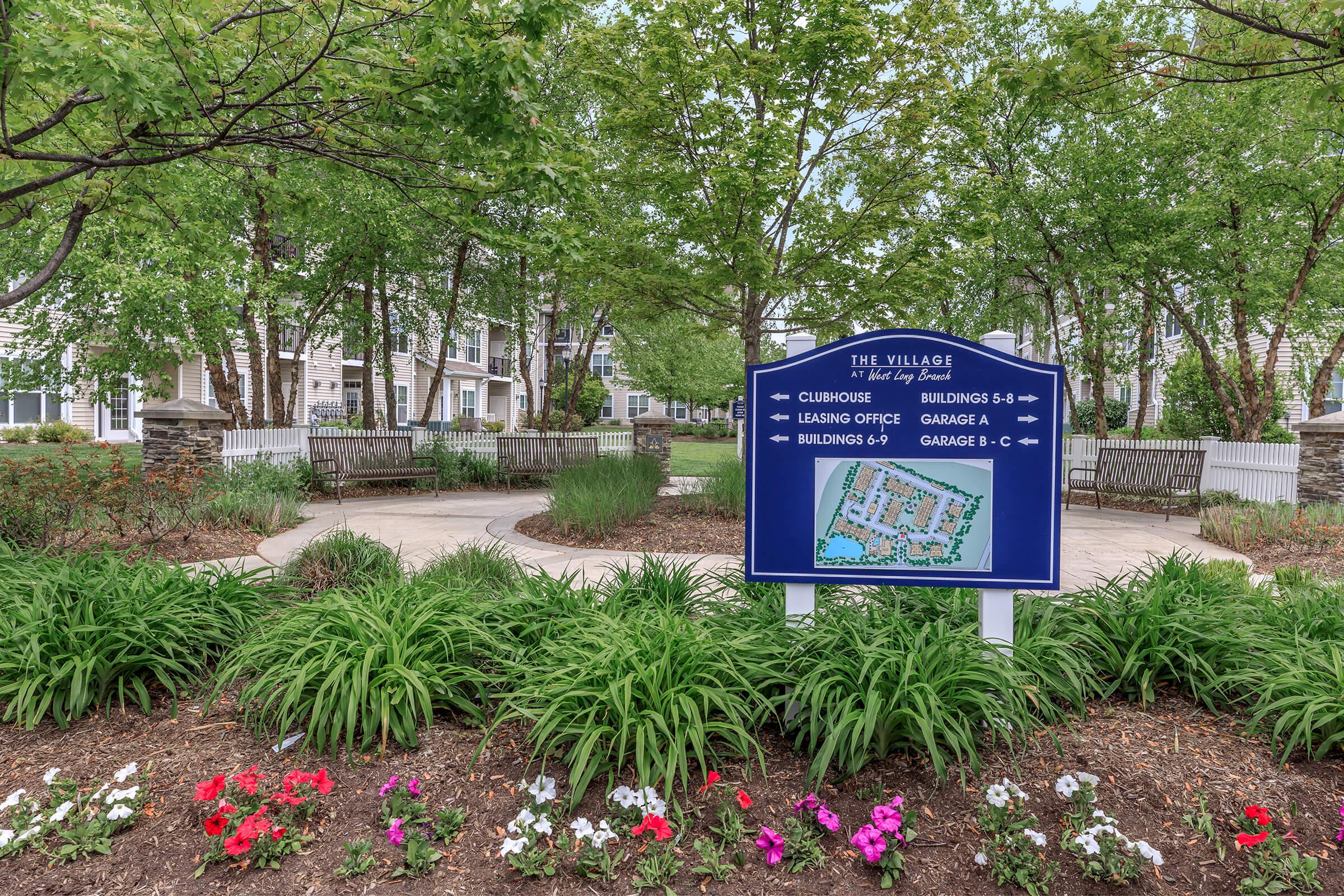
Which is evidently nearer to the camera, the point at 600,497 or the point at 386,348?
the point at 600,497

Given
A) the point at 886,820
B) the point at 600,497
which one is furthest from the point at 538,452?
the point at 886,820

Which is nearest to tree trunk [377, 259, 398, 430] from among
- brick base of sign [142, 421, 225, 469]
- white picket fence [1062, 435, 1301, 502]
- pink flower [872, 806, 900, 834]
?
brick base of sign [142, 421, 225, 469]

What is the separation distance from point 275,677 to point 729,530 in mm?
6023

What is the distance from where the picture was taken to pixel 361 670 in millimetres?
3088

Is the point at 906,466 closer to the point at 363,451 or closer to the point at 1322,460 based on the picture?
the point at 1322,460

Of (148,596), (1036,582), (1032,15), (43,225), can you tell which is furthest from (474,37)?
(1032,15)

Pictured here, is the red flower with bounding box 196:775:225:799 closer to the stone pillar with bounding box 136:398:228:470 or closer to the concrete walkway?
the concrete walkway

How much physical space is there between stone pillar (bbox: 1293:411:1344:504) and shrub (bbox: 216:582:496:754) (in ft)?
38.6

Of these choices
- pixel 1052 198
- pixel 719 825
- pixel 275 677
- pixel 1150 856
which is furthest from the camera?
pixel 1052 198

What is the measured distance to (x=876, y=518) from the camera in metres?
3.43

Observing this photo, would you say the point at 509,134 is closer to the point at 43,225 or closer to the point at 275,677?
the point at 275,677

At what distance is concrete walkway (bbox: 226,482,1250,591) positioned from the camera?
7.07 meters

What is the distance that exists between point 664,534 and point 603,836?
607 cm

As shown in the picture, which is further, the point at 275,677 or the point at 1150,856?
the point at 275,677
